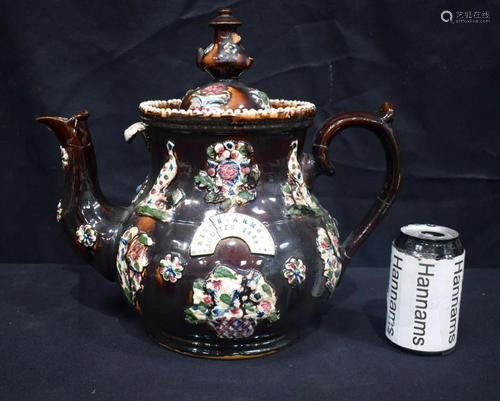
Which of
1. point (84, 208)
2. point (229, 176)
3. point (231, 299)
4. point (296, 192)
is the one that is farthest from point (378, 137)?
point (84, 208)

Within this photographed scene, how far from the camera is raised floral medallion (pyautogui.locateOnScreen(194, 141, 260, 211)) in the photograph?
123 cm

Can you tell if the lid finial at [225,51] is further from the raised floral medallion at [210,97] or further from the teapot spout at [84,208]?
the teapot spout at [84,208]

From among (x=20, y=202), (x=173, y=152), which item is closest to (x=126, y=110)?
(x=20, y=202)

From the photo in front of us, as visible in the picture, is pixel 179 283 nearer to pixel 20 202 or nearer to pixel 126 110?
pixel 126 110

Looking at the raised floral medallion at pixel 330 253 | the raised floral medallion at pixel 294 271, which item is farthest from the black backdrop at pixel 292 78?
the raised floral medallion at pixel 294 271

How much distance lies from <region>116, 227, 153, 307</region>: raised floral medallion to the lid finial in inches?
12.2

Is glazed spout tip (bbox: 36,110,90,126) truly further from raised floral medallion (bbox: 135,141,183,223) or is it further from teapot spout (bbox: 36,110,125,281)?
raised floral medallion (bbox: 135,141,183,223)

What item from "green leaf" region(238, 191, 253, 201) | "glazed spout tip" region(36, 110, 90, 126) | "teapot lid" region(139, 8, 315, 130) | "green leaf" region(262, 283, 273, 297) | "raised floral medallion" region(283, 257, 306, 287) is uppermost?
"teapot lid" region(139, 8, 315, 130)

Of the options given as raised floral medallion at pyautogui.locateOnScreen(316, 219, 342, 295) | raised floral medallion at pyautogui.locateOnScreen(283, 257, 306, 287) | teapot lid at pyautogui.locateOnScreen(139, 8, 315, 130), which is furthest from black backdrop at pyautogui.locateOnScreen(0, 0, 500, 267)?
raised floral medallion at pyautogui.locateOnScreen(283, 257, 306, 287)

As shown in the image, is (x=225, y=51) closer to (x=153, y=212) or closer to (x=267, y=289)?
(x=153, y=212)

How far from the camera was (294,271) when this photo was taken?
1.23 meters

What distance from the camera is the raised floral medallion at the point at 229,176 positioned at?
1.23m

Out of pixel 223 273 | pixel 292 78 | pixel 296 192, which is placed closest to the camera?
pixel 223 273

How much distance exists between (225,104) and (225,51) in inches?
3.9
